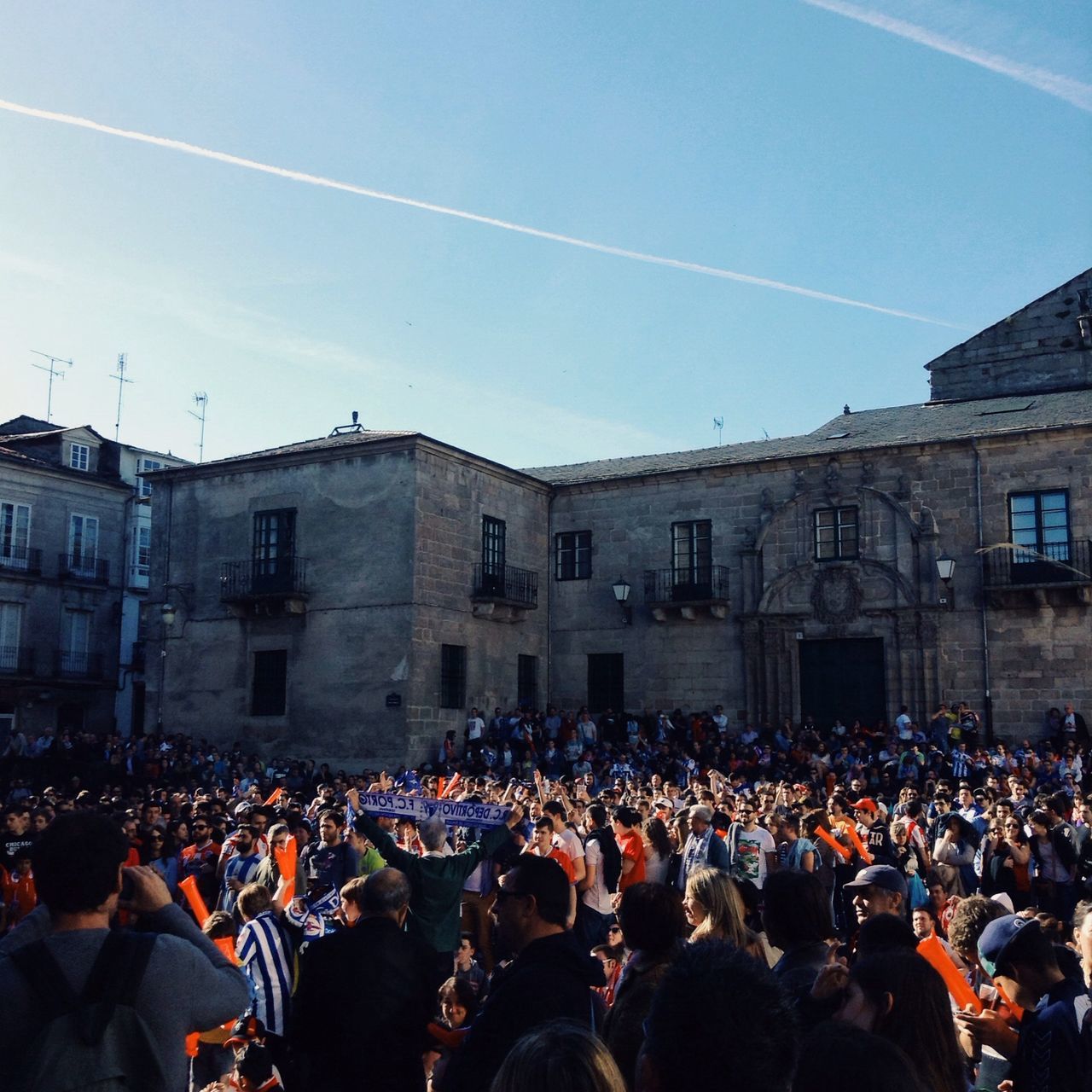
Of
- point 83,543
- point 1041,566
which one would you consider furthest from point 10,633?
point 1041,566

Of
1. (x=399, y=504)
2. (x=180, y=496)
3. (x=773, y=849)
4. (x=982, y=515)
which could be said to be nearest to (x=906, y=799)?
(x=773, y=849)

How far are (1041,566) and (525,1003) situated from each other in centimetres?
2274

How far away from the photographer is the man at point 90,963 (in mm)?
3240

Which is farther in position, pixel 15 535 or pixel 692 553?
pixel 15 535

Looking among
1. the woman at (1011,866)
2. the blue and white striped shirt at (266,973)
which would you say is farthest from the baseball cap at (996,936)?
the woman at (1011,866)

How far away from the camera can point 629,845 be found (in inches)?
401

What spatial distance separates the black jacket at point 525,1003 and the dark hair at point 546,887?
9 cm

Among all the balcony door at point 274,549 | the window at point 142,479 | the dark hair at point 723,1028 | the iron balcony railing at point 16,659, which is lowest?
the dark hair at point 723,1028

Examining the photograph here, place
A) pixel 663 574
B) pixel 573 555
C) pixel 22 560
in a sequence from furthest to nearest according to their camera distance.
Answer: pixel 22 560, pixel 573 555, pixel 663 574

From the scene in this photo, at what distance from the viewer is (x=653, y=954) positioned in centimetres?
451

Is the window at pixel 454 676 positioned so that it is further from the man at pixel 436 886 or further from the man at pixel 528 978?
the man at pixel 528 978

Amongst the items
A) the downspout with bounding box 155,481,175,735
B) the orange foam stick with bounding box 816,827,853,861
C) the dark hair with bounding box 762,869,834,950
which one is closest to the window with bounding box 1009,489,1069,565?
the orange foam stick with bounding box 816,827,853,861

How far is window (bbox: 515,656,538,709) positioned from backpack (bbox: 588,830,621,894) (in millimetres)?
18618

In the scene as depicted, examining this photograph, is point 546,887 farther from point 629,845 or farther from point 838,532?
point 838,532
